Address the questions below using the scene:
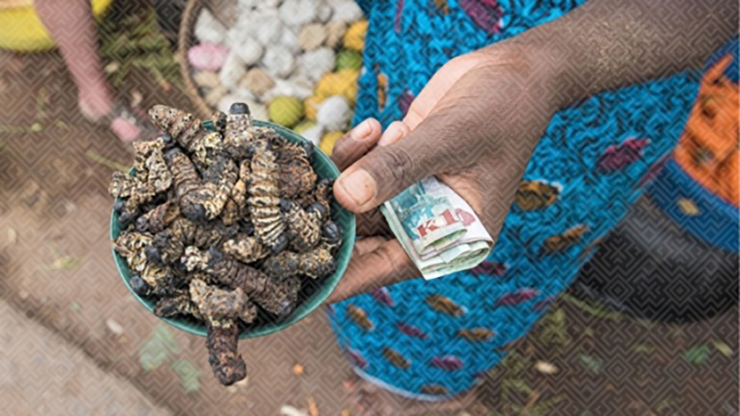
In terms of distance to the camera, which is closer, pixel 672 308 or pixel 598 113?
pixel 598 113

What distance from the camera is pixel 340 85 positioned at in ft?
9.45

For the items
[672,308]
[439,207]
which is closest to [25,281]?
[439,207]

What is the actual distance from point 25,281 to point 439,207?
2.09m

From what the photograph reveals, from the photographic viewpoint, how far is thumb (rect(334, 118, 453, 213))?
1.29 metres

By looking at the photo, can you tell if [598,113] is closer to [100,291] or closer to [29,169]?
[100,291]

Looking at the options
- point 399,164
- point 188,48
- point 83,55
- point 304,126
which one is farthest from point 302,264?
point 83,55

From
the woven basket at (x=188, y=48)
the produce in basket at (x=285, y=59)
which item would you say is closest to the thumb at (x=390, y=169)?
the produce in basket at (x=285, y=59)

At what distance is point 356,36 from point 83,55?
1270 millimetres

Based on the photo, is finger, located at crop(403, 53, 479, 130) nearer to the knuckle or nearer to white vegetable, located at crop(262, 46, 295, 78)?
the knuckle

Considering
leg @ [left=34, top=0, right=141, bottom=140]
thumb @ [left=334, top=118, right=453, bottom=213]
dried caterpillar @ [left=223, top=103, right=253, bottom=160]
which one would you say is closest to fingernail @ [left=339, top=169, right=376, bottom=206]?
thumb @ [left=334, top=118, right=453, bottom=213]

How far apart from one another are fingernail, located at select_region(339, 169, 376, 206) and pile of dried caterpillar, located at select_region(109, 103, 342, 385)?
138mm

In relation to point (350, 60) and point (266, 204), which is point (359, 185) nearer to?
point (266, 204)

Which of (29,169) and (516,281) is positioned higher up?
(29,169)

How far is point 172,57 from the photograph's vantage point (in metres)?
3.41
